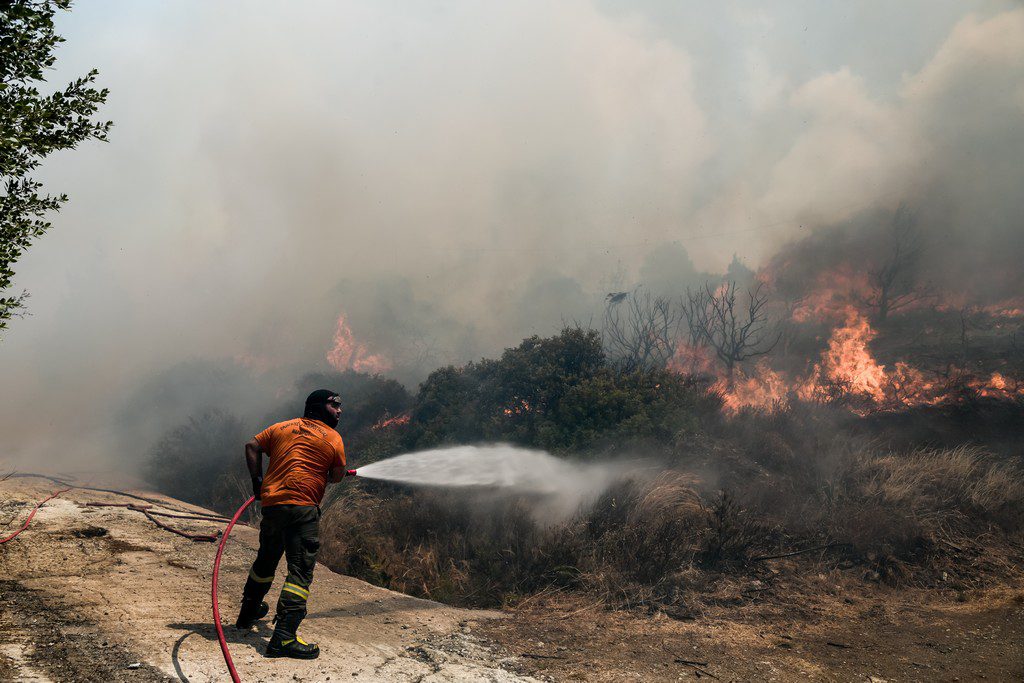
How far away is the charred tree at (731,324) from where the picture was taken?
74.0 ft

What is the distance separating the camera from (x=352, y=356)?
3316cm

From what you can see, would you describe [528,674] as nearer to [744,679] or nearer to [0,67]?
[744,679]

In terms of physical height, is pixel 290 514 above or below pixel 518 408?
below

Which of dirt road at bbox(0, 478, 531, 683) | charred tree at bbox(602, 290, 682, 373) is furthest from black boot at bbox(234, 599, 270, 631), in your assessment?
charred tree at bbox(602, 290, 682, 373)

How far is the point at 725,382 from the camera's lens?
21422 millimetres

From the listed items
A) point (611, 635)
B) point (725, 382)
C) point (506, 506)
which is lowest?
point (611, 635)

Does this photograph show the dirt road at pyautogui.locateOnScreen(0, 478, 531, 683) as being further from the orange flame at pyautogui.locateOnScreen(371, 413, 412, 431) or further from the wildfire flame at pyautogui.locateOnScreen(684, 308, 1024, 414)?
the wildfire flame at pyautogui.locateOnScreen(684, 308, 1024, 414)

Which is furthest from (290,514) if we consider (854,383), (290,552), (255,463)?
(854,383)

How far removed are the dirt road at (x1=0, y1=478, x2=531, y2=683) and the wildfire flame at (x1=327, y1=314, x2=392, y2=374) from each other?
77.1 ft

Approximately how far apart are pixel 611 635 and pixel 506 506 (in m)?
3.62

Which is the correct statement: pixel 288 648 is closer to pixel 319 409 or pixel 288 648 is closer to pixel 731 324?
pixel 319 409

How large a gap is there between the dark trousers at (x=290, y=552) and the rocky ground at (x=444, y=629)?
0.40m

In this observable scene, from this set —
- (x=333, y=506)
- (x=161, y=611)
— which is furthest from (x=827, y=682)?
(x=333, y=506)

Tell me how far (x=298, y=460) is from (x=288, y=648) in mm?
1464
